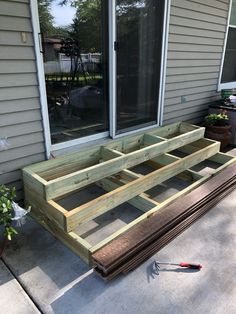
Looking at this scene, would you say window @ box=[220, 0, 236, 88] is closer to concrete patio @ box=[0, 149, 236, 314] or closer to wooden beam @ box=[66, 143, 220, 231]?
wooden beam @ box=[66, 143, 220, 231]

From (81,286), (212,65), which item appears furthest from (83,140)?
(212,65)

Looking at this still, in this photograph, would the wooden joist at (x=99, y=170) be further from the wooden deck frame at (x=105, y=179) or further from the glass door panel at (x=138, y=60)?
the glass door panel at (x=138, y=60)

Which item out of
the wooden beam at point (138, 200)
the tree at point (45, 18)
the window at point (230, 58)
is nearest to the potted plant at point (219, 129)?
the window at point (230, 58)

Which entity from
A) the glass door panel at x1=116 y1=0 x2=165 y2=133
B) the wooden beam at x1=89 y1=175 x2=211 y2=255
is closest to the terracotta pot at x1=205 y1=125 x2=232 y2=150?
the glass door panel at x1=116 y1=0 x2=165 y2=133

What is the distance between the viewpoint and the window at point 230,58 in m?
4.54

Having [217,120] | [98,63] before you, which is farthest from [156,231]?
[217,120]

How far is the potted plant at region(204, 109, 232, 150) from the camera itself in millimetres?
3885

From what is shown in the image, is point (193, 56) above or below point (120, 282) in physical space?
above

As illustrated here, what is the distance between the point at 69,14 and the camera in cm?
249

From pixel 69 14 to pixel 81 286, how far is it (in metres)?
2.33

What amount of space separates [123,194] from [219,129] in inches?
88.7

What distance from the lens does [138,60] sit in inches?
127

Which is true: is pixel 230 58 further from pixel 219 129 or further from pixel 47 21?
pixel 47 21

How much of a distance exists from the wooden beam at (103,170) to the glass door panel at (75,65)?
2.15ft
